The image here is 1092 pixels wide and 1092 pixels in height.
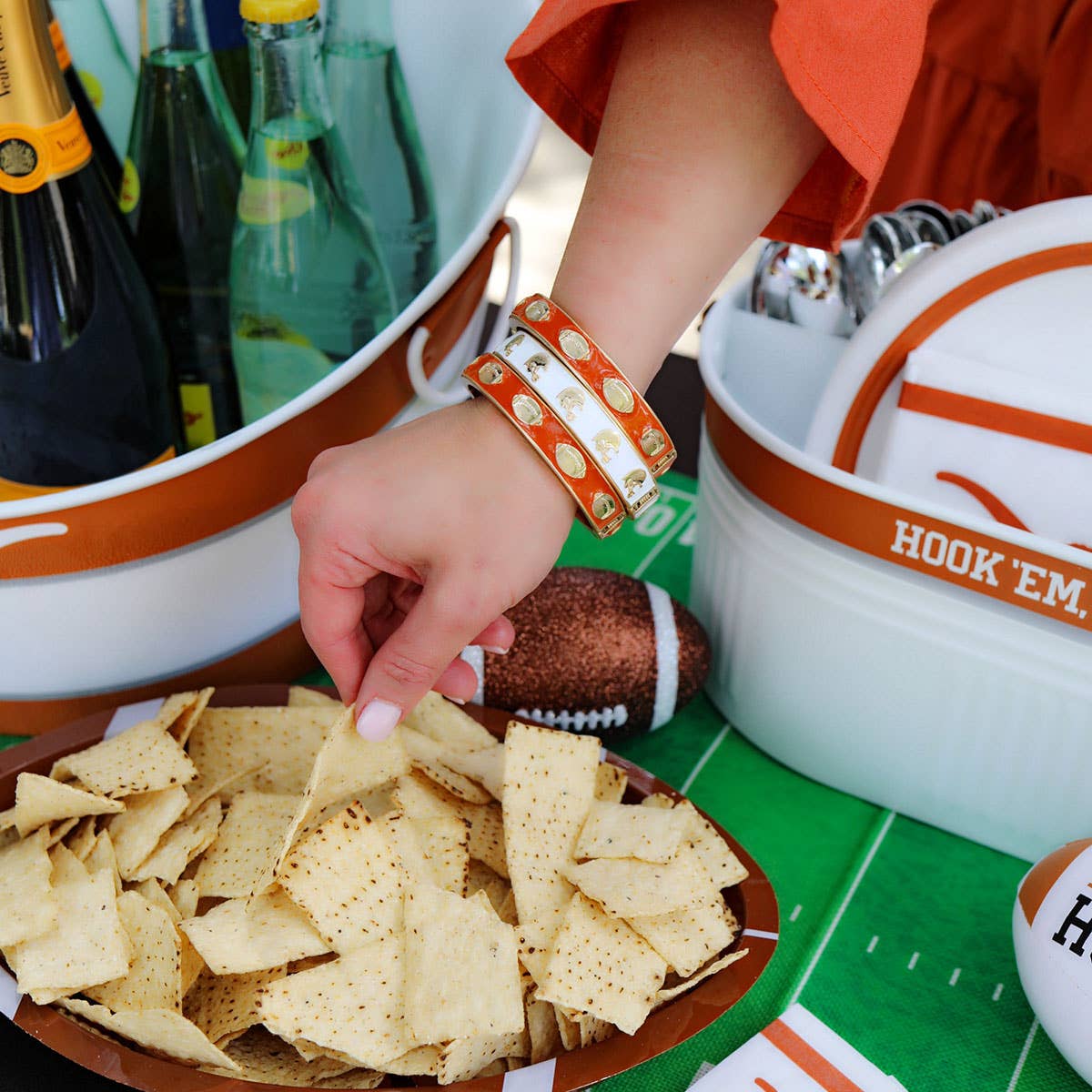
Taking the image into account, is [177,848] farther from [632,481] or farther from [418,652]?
[632,481]

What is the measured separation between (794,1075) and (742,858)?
95mm

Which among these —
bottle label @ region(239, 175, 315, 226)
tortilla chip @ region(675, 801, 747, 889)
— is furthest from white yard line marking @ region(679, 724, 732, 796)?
bottle label @ region(239, 175, 315, 226)

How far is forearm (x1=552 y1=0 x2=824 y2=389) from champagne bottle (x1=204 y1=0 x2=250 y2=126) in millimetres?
553

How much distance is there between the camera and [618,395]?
17.5 inches

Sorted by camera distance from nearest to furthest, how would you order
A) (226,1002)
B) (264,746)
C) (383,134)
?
(226,1002) < (264,746) < (383,134)

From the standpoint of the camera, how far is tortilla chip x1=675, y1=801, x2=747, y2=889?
52 cm

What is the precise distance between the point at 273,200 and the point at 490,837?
0.47m

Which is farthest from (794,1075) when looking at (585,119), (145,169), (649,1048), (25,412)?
(145,169)

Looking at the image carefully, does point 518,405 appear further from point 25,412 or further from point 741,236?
point 25,412

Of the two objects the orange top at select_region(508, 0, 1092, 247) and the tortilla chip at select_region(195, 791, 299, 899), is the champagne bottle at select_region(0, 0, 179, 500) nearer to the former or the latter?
the tortilla chip at select_region(195, 791, 299, 899)

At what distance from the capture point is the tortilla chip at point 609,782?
0.58 m

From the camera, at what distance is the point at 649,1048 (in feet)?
1.49

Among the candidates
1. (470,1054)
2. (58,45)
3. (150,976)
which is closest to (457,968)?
(470,1054)

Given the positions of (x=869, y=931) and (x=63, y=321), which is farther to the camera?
(x=63, y=321)
